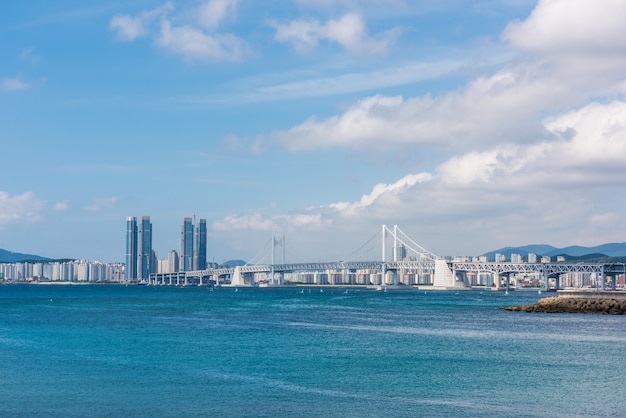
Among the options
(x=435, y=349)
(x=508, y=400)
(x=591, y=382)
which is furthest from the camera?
(x=435, y=349)

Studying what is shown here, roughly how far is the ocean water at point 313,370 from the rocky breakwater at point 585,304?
1238cm

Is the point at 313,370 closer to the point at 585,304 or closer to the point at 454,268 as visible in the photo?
the point at 585,304

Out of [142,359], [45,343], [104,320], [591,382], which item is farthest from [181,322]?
[591,382]

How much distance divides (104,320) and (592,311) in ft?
111

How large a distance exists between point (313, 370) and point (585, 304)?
3765 centimetres

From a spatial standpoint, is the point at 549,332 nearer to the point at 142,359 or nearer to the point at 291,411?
the point at 142,359

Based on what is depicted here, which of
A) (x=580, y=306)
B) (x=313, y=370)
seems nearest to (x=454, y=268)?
(x=580, y=306)

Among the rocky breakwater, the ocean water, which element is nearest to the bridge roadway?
the rocky breakwater

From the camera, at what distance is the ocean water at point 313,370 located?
18.8m

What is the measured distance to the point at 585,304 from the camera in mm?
56875

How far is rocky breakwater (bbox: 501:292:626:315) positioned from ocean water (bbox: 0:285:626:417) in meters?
12.4

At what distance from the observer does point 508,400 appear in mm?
19922

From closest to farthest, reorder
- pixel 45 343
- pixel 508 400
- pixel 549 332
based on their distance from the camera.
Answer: pixel 508 400, pixel 45 343, pixel 549 332

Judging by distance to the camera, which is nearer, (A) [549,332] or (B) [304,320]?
(A) [549,332]
